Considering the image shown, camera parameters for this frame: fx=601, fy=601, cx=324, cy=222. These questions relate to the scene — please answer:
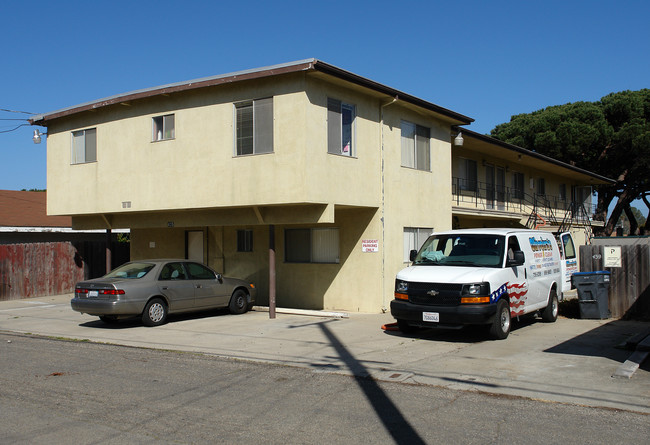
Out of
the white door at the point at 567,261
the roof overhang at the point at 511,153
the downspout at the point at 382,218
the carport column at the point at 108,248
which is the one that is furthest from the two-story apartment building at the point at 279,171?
the white door at the point at 567,261

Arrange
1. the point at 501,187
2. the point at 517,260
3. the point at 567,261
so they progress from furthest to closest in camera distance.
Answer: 1. the point at 501,187
2. the point at 567,261
3. the point at 517,260

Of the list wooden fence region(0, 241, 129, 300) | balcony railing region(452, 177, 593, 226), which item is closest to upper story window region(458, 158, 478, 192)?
balcony railing region(452, 177, 593, 226)

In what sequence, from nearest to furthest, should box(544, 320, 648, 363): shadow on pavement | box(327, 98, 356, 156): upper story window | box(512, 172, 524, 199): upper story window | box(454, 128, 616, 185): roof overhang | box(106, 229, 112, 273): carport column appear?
1. box(544, 320, 648, 363): shadow on pavement
2. box(327, 98, 356, 156): upper story window
3. box(106, 229, 112, 273): carport column
4. box(454, 128, 616, 185): roof overhang
5. box(512, 172, 524, 199): upper story window

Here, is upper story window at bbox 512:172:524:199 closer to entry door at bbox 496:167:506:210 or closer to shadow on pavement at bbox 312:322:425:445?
entry door at bbox 496:167:506:210

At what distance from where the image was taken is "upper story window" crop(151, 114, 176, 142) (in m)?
16.5

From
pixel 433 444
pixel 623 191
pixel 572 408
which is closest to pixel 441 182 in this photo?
pixel 572 408

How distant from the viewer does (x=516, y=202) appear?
92.5 ft

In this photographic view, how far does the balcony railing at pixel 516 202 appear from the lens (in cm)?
2382

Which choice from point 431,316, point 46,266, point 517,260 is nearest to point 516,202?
point 517,260

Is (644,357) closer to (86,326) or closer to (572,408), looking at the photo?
(572,408)

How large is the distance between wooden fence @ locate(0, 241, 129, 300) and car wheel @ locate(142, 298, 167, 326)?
9.69 meters

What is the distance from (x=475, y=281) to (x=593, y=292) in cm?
457

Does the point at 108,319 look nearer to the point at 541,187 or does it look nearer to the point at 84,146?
the point at 84,146

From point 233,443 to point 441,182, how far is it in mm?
14501
